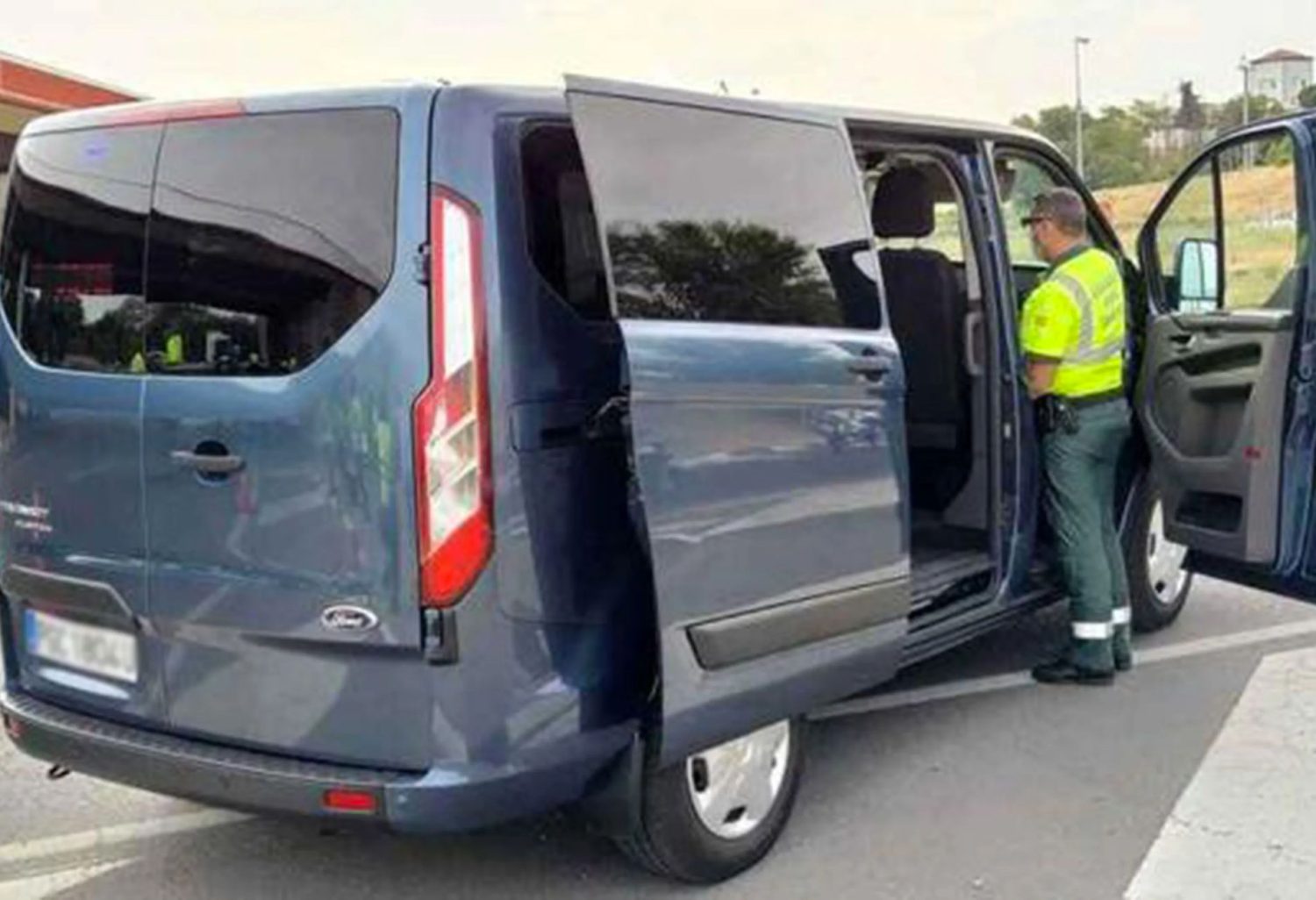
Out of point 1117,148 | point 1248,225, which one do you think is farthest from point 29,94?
point 1117,148

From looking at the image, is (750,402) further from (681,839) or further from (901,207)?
(901,207)

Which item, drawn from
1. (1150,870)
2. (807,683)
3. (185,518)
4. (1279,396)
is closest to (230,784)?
(185,518)

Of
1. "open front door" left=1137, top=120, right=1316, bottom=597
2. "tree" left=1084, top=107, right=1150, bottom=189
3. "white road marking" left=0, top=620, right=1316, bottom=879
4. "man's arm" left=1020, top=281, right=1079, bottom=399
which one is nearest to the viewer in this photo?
"white road marking" left=0, top=620, right=1316, bottom=879

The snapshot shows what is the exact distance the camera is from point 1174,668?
575 cm

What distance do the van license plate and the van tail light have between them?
888mm

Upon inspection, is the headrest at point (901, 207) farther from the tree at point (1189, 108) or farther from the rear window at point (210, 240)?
the tree at point (1189, 108)

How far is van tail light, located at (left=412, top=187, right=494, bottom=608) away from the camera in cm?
312

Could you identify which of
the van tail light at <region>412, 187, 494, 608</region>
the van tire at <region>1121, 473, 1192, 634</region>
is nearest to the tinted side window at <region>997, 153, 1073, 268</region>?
the van tire at <region>1121, 473, 1192, 634</region>

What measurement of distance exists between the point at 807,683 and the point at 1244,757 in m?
1.82

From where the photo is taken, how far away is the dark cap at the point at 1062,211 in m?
5.39

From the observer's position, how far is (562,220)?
3400 millimetres

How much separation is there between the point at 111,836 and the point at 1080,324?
3.56 meters

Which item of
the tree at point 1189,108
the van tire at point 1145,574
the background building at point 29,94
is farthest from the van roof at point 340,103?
the tree at point 1189,108

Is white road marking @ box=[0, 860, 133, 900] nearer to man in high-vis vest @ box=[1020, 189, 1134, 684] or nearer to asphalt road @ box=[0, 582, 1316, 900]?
asphalt road @ box=[0, 582, 1316, 900]
